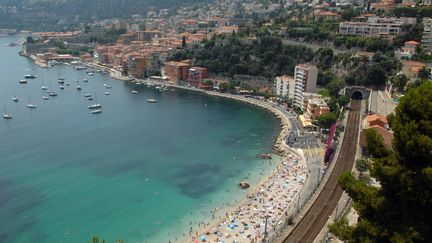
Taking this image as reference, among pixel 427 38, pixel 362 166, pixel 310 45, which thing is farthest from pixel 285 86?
pixel 362 166

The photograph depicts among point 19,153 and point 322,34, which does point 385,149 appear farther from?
point 322,34

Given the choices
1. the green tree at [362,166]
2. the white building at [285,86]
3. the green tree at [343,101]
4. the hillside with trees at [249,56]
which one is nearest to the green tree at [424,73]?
the green tree at [343,101]

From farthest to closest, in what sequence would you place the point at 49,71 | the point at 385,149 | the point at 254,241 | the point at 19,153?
the point at 49,71
the point at 19,153
the point at 254,241
the point at 385,149

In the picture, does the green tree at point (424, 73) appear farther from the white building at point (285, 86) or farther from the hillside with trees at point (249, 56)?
the hillside with trees at point (249, 56)

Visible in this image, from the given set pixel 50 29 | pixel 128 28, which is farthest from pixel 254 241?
pixel 50 29

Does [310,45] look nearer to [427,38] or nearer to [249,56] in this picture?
[249,56]

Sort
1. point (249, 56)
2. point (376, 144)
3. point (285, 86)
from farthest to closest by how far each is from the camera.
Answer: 1. point (249, 56)
2. point (285, 86)
3. point (376, 144)

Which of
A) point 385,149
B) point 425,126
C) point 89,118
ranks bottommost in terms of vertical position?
point 89,118
